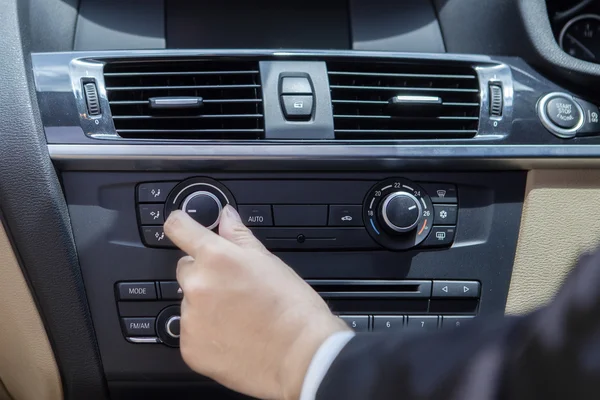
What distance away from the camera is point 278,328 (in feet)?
3.10

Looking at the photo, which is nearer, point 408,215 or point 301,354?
point 301,354

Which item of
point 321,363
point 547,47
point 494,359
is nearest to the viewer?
point 494,359

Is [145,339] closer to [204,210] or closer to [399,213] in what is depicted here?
[204,210]

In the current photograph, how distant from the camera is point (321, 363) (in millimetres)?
845

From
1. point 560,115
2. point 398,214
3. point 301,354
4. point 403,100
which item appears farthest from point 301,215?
point 560,115

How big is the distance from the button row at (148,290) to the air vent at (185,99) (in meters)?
0.26

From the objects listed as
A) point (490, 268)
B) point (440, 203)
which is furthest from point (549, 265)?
point (440, 203)

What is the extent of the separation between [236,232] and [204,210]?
0.11 meters

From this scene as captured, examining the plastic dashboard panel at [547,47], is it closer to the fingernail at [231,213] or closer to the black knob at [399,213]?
the black knob at [399,213]

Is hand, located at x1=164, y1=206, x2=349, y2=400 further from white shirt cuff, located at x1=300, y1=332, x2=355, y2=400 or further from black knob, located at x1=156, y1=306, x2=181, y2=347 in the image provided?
black knob, located at x1=156, y1=306, x2=181, y2=347

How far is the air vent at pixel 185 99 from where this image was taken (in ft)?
3.98

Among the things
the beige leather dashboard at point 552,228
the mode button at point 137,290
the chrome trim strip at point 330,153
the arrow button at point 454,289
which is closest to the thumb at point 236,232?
the chrome trim strip at point 330,153

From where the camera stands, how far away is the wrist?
879mm

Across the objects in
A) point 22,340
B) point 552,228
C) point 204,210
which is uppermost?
point 204,210
